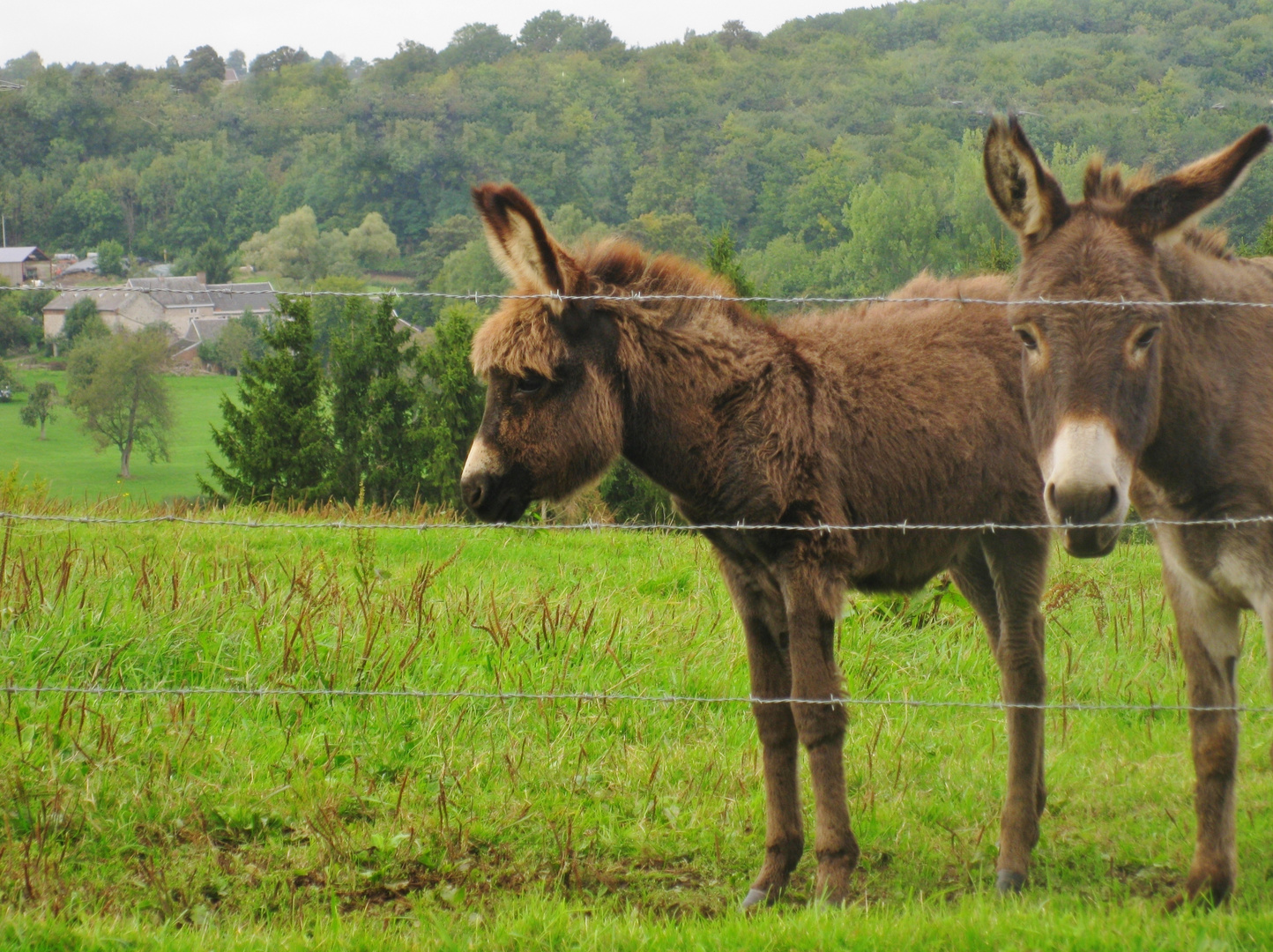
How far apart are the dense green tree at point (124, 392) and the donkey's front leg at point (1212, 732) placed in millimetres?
24347

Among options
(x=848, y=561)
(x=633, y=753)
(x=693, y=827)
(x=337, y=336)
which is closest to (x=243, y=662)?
(x=633, y=753)

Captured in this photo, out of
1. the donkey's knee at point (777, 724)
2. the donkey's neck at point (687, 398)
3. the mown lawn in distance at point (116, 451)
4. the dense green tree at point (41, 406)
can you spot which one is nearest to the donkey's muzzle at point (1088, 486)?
the donkey's neck at point (687, 398)

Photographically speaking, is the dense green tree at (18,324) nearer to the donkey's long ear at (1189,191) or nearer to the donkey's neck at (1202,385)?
the donkey's long ear at (1189,191)

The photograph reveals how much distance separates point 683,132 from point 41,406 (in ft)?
194

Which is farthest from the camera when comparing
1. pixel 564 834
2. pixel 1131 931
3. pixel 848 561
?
pixel 564 834

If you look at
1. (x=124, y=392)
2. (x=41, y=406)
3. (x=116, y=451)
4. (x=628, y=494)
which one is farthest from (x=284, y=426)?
(x=116, y=451)

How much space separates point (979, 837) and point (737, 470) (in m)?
1.83

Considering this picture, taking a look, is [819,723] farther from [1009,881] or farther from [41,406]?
[41,406]

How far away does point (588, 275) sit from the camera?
3439 mm

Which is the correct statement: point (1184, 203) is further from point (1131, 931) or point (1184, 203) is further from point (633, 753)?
point (633, 753)

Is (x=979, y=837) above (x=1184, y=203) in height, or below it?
below

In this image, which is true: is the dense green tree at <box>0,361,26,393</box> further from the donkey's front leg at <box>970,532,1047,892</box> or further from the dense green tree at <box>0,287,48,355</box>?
the donkey's front leg at <box>970,532,1047,892</box>

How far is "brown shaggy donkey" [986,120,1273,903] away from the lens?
258 centimetres

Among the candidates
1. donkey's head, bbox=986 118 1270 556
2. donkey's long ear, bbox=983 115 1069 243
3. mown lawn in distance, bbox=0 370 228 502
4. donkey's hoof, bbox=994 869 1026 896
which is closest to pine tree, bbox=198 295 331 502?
mown lawn in distance, bbox=0 370 228 502
